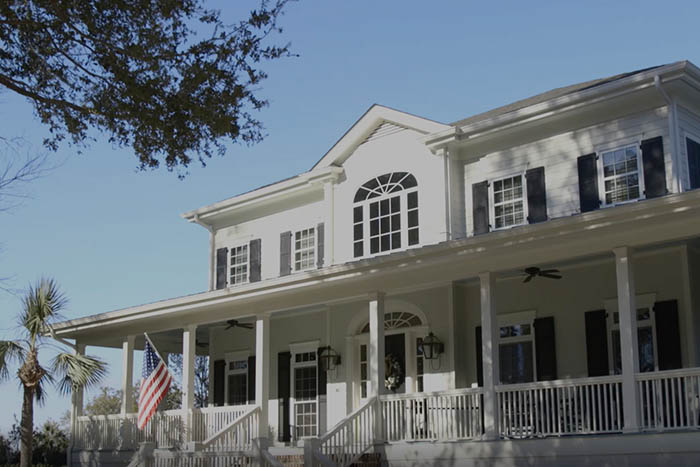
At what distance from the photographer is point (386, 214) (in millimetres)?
19766

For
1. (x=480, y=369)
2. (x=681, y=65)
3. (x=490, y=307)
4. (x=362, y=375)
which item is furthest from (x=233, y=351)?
(x=681, y=65)

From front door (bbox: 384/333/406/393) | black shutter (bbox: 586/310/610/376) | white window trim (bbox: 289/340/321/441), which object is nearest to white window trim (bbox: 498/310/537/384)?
black shutter (bbox: 586/310/610/376)

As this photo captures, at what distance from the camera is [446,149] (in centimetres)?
1894

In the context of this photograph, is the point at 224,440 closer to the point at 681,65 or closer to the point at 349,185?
the point at 349,185

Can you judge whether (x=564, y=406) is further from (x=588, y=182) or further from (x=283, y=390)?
(x=283, y=390)

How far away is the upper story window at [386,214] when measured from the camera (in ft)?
63.6

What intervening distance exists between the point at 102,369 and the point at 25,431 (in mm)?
2126

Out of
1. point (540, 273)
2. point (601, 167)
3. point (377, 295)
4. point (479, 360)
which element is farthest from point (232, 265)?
point (540, 273)

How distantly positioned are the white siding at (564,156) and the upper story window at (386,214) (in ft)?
3.86

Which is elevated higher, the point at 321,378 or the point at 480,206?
the point at 480,206

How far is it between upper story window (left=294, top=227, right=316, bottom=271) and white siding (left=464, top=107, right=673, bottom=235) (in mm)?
4263

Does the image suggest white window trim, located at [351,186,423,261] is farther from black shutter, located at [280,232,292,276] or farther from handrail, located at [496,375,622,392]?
handrail, located at [496,375,622,392]

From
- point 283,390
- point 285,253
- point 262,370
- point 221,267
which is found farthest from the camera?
point 221,267

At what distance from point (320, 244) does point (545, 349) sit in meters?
6.50
